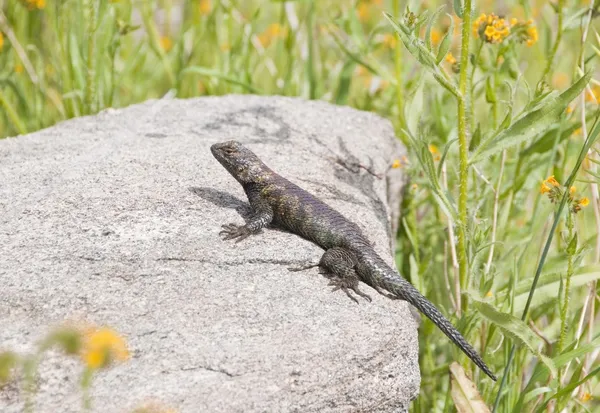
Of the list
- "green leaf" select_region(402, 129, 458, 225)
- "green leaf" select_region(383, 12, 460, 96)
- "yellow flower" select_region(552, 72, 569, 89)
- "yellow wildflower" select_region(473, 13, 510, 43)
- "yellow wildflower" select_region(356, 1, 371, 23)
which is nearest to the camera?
"green leaf" select_region(383, 12, 460, 96)

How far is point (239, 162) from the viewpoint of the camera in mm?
5000

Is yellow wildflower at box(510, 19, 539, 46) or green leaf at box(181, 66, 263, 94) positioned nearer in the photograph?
yellow wildflower at box(510, 19, 539, 46)

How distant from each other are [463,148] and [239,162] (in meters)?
1.38

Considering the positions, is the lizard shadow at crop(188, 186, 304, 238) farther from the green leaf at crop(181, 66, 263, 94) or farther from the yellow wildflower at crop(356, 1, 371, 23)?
the yellow wildflower at crop(356, 1, 371, 23)

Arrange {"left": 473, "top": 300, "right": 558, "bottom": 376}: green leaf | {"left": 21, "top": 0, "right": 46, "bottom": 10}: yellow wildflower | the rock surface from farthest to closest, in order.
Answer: {"left": 21, "top": 0, "right": 46, "bottom": 10}: yellow wildflower < {"left": 473, "top": 300, "right": 558, "bottom": 376}: green leaf < the rock surface

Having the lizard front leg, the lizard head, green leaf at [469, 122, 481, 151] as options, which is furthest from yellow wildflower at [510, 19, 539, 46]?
the lizard front leg

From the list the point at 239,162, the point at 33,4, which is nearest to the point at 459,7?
the point at 239,162

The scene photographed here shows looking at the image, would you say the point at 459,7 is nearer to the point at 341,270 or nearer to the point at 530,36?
the point at 341,270

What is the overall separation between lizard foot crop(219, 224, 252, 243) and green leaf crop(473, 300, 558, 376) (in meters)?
1.29

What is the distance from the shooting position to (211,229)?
14.7 ft

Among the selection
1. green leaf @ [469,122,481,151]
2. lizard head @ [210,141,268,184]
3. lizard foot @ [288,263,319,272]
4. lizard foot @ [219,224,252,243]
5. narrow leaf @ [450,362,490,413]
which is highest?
green leaf @ [469,122,481,151]

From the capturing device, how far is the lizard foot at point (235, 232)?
4.38m

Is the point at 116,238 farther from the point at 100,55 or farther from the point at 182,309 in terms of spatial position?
the point at 100,55

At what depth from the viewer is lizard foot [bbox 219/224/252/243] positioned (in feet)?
14.4
